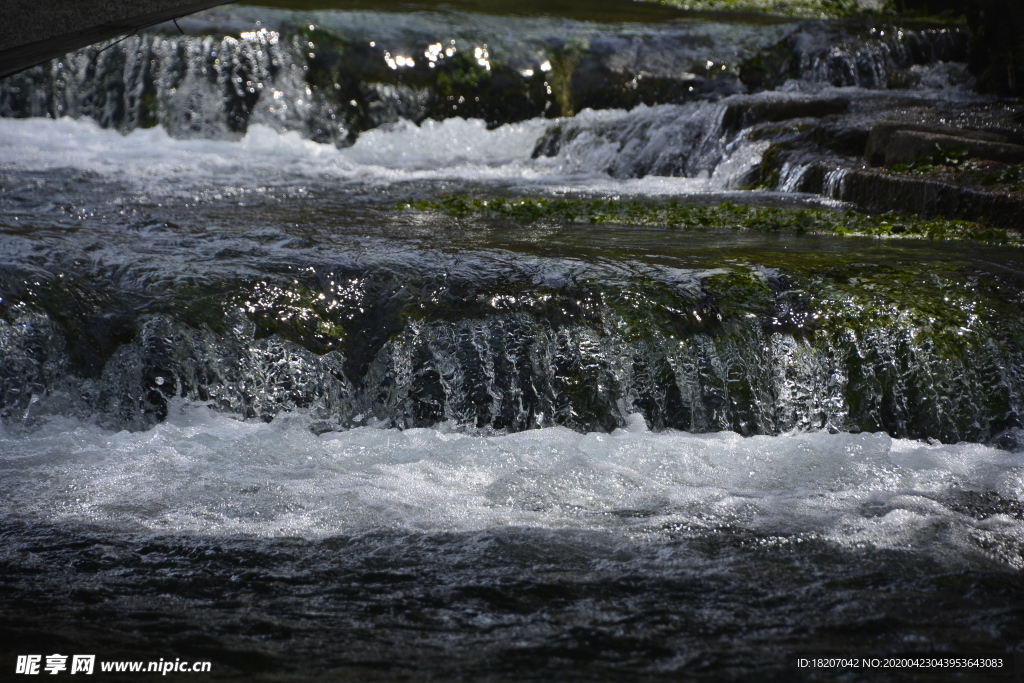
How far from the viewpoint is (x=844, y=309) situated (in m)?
5.65

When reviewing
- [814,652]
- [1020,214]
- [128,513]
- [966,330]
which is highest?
[1020,214]

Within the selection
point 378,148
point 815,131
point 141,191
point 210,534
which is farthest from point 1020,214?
point 378,148

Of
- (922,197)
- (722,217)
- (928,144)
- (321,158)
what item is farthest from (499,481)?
(321,158)

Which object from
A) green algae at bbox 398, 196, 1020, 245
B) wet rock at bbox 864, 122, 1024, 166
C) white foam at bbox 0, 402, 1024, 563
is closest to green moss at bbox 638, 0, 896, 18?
wet rock at bbox 864, 122, 1024, 166

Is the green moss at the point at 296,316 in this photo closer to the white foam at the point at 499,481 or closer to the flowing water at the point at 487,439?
the flowing water at the point at 487,439

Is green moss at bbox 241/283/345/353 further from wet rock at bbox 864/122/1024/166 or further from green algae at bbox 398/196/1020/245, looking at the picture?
wet rock at bbox 864/122/1024/166

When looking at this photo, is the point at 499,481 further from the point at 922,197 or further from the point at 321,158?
the point at 321,158

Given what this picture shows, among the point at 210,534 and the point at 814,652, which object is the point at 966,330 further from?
the point at 210,534

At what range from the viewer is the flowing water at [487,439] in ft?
10.9

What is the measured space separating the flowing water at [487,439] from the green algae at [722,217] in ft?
1.41

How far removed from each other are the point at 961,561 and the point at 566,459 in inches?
75.1

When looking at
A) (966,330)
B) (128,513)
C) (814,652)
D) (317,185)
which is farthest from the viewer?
(317,185)

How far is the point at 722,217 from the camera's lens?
27.4 feet

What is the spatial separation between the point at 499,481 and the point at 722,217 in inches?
176
